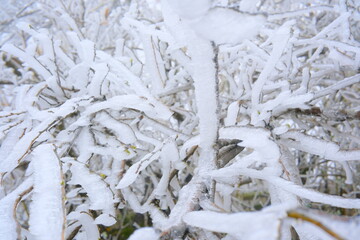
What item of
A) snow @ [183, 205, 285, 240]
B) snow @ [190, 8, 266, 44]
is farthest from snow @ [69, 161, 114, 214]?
snow @ [190, 8, 266, 44]

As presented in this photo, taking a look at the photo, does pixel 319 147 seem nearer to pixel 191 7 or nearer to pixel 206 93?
pixel 206 93

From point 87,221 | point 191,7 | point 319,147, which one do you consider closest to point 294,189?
point 319,147

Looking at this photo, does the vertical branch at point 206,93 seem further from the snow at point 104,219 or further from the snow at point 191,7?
the snow at point 104,219

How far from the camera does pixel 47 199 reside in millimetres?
420

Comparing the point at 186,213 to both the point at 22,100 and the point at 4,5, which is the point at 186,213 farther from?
the point at 4,5

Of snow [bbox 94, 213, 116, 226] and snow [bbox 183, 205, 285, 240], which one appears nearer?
snow [bbox 183, 205, 285, 240]

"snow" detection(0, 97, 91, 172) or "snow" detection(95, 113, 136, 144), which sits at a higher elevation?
"snow" detection(0, 97, 91, 172)

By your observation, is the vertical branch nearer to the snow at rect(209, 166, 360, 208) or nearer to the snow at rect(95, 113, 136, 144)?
the snow at rect(209, 166, 360, 208)

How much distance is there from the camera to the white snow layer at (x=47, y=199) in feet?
1.26

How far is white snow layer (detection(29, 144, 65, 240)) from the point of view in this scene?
38 cm

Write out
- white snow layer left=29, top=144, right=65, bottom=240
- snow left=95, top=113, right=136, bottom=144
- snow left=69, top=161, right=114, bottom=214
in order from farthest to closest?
snow left=95, top=113, right=136, bottom=144 → snow left=69, top=161, right=114, bottom=214 → white snow layer left=29, top=144, right=65, bottom=240

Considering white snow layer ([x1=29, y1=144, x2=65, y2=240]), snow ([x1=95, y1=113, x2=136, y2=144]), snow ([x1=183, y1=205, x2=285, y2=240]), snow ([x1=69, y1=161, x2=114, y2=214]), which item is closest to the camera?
snow ([x1=183, y1=205, x2=285, y2=240])

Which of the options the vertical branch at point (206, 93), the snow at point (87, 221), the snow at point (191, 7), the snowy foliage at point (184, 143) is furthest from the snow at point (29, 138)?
the snow at point (191, 7)

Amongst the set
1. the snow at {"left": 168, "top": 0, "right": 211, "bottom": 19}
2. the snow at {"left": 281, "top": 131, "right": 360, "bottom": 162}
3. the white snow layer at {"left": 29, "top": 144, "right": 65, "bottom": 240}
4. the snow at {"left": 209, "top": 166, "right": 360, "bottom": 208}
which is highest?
the snow at {"left": 168, "top": 0, "right": 211, "bottom": 19}
